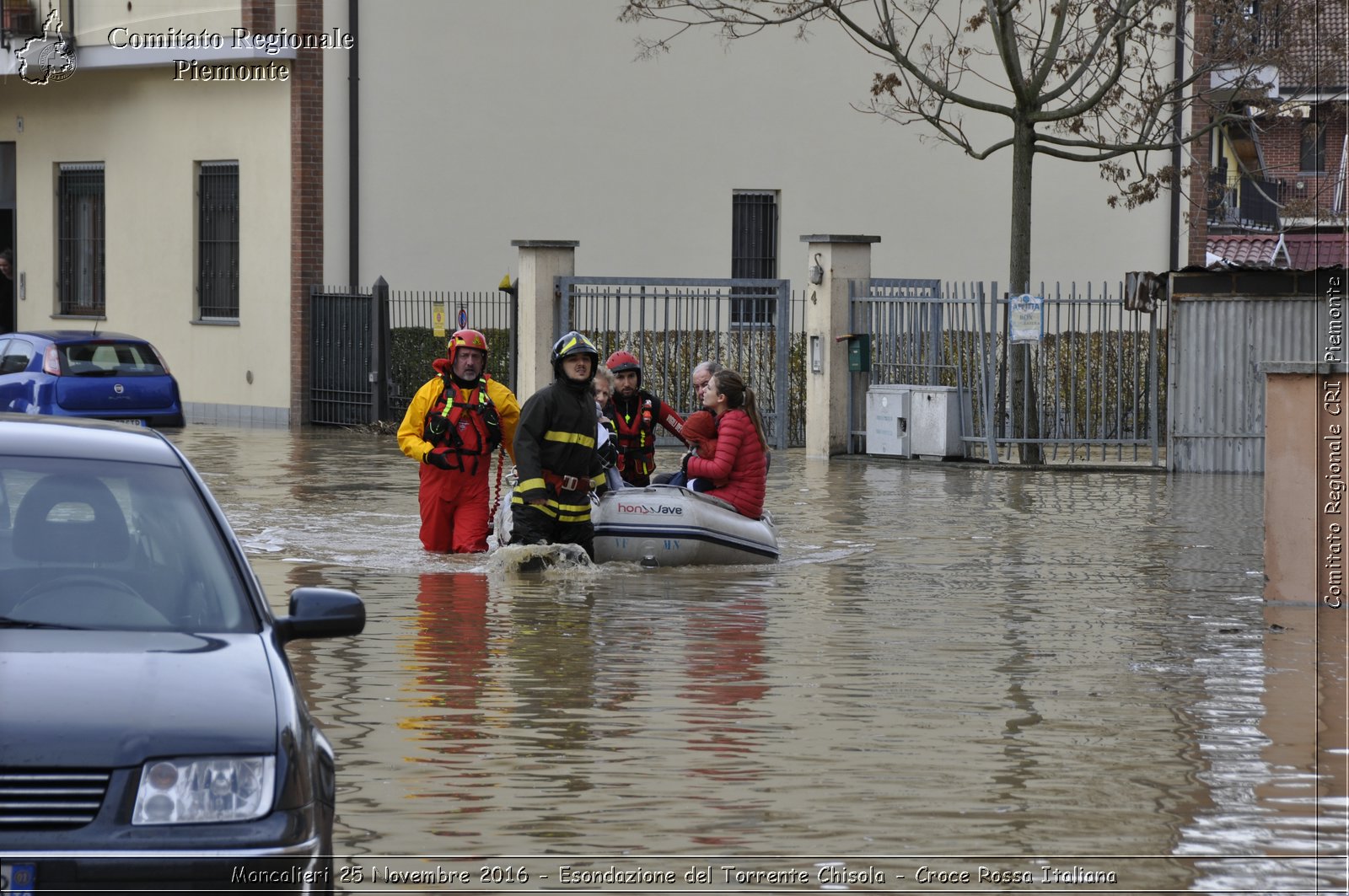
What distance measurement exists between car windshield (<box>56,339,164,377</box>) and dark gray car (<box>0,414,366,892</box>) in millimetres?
17025

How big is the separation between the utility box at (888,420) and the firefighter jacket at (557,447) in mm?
10759

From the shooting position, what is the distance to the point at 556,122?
2875 centimetres

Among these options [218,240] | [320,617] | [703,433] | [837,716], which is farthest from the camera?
[218,240]

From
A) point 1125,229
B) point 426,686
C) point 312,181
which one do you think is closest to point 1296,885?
point 426,686

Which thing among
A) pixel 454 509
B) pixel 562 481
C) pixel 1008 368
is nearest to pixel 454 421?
pixel 454 509

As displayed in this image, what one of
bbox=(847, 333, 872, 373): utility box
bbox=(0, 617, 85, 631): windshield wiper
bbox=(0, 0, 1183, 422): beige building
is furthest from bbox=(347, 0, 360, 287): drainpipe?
bbox=(0, 617, 85, 631): windshield wiper

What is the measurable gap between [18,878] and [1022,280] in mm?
19213

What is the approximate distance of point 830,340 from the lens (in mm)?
23406

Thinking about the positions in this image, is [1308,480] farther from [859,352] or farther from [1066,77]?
[1066,77]

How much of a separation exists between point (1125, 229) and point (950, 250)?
9.11 feet

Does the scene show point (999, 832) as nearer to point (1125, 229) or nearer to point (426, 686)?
point (426, 686)

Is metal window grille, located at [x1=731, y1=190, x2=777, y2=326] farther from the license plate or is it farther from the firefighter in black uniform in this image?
the license plate

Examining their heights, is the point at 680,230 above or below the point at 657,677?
above

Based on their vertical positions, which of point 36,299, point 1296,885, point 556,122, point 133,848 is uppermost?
point 556,122
